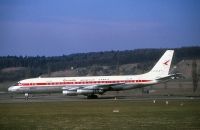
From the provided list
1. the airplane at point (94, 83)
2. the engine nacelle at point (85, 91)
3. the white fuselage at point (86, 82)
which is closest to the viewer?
the engine nacelle at point (85, 91)

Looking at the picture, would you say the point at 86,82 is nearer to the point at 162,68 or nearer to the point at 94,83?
the point at 94,83

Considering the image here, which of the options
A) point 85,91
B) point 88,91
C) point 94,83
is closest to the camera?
point 85,91

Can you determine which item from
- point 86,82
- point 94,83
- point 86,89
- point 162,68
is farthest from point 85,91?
point 162,68

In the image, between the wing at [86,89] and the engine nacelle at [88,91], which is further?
the wing at [86,89]

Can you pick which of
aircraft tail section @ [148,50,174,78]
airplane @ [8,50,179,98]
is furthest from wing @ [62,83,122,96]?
aircraft tail section @ [148,50,174,78]

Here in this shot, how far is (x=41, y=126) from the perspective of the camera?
23.7 metres

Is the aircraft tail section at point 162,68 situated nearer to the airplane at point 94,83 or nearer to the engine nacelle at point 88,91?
the airplane at point 94,83

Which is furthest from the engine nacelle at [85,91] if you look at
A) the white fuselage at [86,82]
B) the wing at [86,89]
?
the white fuselage at [86,82]

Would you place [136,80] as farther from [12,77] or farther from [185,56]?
[185,56]

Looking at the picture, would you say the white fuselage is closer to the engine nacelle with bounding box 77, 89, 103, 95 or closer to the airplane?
the airplane

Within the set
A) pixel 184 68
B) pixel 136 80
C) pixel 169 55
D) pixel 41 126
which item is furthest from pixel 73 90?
pixel 184 68

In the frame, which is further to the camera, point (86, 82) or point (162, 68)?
point (162, 68)

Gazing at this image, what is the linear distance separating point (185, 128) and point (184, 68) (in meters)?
149

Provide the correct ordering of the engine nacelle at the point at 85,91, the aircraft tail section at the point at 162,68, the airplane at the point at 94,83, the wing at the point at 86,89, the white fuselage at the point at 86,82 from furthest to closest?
the aircraft tail section at the point at 162,68 → the white fuselage at the point at 86,82 → the airplane at the point at 94,83 → the wing at the point at 86,89 → the engine nacelle at the point at 85,91
